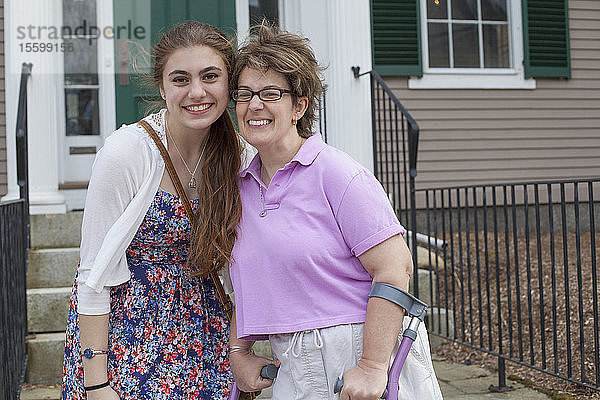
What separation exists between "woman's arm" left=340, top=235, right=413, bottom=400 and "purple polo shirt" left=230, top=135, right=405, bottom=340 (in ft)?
0.13

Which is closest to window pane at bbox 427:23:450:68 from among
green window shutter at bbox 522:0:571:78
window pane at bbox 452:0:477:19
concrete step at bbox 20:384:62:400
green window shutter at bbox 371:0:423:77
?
window pane at bbox 452:0:477:19

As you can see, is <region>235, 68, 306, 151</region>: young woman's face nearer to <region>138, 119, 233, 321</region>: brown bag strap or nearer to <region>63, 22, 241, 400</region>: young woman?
<region>63, 22, 241, 400</region>: young woman

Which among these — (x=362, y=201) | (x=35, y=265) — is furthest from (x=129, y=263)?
(x=35, y=265)

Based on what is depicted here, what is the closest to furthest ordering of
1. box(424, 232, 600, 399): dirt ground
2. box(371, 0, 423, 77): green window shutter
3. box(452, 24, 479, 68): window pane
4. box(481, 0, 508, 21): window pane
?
box(424, 232, 600, 399): dirt ground < box(371, 0, 423, 77): green window shutter < box(452, 24, 479, 68): window pane < box(481, 0, 508, 21): window pane

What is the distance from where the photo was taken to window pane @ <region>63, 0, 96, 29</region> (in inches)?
221

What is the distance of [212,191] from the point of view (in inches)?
76.4

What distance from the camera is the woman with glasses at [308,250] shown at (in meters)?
1.63

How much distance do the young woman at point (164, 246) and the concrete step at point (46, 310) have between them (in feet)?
6.93

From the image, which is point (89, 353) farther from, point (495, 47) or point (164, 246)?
point (495, 47)

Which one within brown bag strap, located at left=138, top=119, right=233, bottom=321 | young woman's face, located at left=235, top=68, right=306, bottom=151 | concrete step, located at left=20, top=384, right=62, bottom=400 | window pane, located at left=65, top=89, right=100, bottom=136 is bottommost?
concrete step, located at left=20, top=384, right=62, bottom=400

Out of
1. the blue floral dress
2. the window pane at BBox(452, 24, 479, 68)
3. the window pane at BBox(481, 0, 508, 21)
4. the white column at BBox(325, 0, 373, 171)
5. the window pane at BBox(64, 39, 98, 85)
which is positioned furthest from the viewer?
the window pane at BBox(481, 0, 508, 21)

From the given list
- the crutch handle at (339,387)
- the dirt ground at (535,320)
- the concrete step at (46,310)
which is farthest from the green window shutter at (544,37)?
the crutch handle at (339,387)

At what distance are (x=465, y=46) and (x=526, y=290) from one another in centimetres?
294

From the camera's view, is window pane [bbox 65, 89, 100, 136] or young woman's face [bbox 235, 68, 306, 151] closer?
young woman's face [bbox 235, 68, 306, 151]
